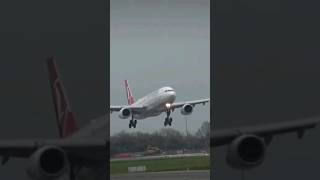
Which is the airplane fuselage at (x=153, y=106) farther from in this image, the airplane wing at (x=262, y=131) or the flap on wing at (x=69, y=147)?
the airplane wing at (x=262, y=131)

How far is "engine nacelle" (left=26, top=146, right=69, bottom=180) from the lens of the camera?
1140 centimetres

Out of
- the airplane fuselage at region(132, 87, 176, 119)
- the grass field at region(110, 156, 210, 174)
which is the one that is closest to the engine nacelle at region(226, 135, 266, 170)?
the airplane fuselage at region(132, 87, 176, 119)

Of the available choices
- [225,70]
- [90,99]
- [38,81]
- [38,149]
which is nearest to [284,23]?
[225,70]

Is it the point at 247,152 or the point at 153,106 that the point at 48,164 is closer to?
the point at 247,152

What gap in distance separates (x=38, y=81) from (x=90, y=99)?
4767mm

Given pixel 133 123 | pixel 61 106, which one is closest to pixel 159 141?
pixel 133 123

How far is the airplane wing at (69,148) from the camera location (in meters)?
11.4

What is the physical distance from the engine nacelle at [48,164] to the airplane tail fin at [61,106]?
7.84 feet

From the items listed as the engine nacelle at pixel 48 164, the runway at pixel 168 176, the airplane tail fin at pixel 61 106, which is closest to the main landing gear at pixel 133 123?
the runway at pixel 168 176

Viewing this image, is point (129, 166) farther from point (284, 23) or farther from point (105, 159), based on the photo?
point (284, 23)

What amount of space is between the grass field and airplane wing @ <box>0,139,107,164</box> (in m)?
1.32

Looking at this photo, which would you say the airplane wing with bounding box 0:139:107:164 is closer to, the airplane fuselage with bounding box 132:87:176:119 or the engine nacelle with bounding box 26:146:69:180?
the engine nacelle with bounding box 26:146:69:180

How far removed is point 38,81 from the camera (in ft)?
66.1

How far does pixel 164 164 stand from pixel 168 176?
5.31ft
